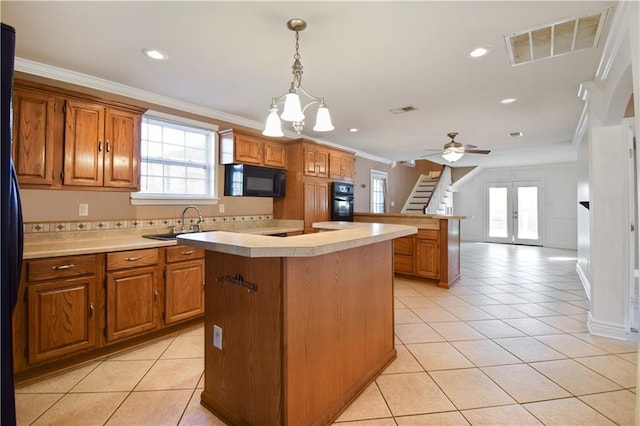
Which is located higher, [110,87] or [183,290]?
[110,87]

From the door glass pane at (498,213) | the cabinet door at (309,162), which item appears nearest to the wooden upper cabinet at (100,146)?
the cabinet door at (309,162)

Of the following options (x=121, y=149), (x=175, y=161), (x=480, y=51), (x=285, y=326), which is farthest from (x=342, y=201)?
(x=285, y=326)

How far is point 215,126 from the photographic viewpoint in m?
3.95

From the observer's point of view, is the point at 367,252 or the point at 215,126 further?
the point at 215,126

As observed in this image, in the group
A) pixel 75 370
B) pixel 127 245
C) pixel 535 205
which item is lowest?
pixel 75 370

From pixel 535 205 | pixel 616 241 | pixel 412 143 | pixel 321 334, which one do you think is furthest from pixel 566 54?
pixel 535 205

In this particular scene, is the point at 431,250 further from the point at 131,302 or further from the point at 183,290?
the point at 131,302

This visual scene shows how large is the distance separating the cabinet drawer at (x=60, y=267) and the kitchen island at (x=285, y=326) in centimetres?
123

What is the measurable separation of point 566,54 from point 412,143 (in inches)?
141

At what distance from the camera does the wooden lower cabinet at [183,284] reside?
2.83 meters

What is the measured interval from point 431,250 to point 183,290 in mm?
3552

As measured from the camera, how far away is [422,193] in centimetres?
947

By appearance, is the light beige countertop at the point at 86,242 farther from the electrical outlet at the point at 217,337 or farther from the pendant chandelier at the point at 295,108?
the pendant chandelier at the point at 295,108

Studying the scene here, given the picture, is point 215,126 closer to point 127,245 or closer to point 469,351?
point 127,245
